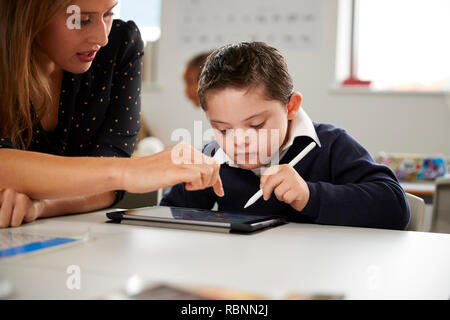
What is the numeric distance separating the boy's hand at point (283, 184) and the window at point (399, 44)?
9.31 feet

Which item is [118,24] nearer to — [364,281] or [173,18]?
[364,281]

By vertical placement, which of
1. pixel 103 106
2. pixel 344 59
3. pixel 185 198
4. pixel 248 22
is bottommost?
pixel 185 198

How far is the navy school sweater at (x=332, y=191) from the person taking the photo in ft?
3.42

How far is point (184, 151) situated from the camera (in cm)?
84

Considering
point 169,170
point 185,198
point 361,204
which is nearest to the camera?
point 169,170

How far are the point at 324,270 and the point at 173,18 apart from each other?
363 centimetres

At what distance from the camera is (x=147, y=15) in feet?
13.3

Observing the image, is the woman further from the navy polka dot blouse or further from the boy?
the boy

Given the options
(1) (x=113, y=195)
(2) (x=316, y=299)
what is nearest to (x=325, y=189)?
(1) (x=113, y=195)

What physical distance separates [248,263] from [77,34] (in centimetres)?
65

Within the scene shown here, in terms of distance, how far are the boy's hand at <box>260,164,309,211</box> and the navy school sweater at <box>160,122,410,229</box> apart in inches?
2.0

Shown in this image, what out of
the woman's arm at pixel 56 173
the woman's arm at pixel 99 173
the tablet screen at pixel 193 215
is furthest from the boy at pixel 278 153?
the woman's arm at pixel 56 173

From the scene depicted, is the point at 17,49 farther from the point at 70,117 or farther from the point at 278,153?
the point at 278,153

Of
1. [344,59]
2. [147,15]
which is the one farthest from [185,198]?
[147,15]
